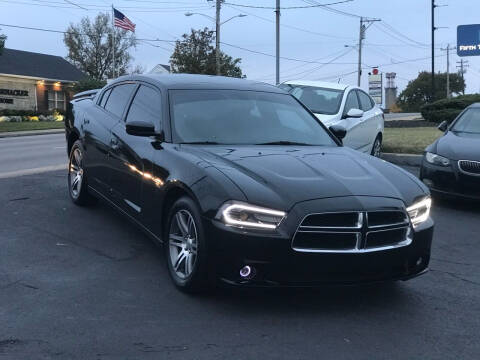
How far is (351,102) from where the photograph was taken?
10461 mm

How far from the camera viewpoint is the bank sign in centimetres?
2595

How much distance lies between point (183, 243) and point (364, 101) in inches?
317

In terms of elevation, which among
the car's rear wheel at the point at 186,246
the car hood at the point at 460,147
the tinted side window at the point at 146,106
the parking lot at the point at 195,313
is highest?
the tinted side window at the point at 146,106

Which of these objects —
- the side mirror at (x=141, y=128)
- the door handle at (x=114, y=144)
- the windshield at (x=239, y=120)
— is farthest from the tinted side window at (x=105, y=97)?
the side mirror at (x=141, y=128)

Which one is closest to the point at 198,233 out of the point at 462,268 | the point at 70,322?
the point at 70,322

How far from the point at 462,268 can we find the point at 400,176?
1289 mm

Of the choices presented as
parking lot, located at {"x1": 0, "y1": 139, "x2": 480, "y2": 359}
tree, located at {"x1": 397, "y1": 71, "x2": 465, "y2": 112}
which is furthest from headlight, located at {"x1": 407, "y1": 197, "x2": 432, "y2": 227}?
tree, located at {"x1": 397, "y1": 71, "x2": 465, "y2": 112}

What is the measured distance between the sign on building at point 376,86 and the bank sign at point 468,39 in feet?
12.5

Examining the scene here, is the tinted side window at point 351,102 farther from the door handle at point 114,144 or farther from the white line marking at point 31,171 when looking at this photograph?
the door handle at point 114,144

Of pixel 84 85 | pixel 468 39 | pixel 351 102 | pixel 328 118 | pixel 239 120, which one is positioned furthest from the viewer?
pixel 84 85

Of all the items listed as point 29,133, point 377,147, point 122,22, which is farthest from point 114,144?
point 122,22

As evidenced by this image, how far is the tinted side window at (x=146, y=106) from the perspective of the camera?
5.01 meters

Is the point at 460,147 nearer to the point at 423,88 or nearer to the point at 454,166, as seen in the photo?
the point at 454,166

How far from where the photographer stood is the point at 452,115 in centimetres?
2347
